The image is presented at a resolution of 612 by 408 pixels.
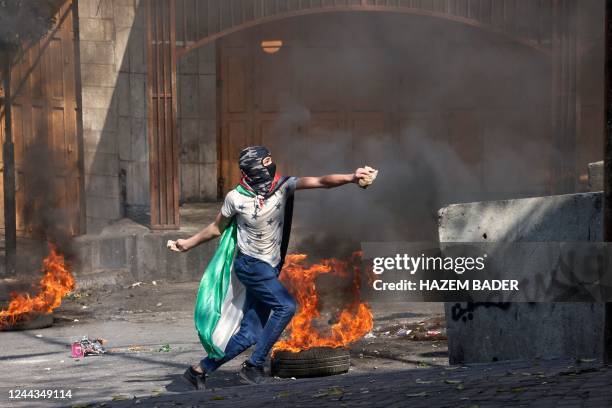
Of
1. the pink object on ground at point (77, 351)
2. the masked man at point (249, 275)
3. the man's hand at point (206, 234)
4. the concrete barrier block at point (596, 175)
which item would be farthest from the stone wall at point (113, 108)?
the masked man at point (249, 275)

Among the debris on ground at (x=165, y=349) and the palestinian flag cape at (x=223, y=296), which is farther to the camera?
the debris on ground at (x=165, y=349)

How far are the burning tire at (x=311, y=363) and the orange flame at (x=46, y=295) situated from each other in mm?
3720

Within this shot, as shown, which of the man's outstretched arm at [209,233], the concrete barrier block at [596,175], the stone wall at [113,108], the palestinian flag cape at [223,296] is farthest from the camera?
the stone wall at [113,108]

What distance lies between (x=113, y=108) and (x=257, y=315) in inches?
298

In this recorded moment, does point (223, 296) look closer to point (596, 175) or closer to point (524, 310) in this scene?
point (524, 310)

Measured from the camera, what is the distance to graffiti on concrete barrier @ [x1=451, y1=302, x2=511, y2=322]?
866cm

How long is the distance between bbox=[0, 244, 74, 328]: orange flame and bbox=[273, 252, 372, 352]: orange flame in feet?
8.64

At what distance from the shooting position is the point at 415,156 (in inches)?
666

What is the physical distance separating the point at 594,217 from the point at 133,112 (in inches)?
335

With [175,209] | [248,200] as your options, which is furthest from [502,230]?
[175,209]

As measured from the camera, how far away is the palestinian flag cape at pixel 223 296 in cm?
850

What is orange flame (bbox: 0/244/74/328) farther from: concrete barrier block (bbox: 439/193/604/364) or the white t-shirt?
concrete barrier block (bbox: 439/193/604/364)

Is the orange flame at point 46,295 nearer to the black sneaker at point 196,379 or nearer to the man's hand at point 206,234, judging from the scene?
the man's hand at point 206,234

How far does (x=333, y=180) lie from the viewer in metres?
8.19
